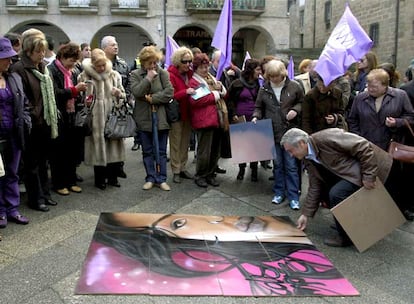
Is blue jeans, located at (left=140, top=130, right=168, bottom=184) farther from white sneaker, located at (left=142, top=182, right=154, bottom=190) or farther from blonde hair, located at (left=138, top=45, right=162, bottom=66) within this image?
blonde hair, located at (left=138, top=45, right=162, bottom=66)

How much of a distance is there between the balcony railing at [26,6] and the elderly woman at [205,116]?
58.9 ft

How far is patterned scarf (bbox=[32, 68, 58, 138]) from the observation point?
5.10 m

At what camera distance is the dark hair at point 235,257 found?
149 inches

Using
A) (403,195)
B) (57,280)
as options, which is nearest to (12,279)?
(57,280)

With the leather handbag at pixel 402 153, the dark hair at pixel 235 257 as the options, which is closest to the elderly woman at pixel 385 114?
the leather handbag at pixel 402 153

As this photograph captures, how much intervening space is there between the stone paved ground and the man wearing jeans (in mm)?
495

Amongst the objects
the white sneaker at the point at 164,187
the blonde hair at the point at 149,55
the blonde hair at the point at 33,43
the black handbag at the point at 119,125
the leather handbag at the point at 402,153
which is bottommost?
the white sneaker at the point at 164,187

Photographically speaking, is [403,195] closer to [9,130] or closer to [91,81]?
[91,81]

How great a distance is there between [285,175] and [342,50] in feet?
5.68

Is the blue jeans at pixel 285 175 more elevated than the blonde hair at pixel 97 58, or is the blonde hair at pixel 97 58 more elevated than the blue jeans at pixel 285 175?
the blonde hair at pixel 97 58

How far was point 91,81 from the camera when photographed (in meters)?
5.80

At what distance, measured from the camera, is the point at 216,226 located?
4.99m

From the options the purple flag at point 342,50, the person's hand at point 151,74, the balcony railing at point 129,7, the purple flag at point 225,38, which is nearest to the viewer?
the purple flag at point 342,50

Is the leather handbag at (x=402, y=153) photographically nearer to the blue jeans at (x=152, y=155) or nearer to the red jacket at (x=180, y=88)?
the red jacket at (x=180, y=88)
